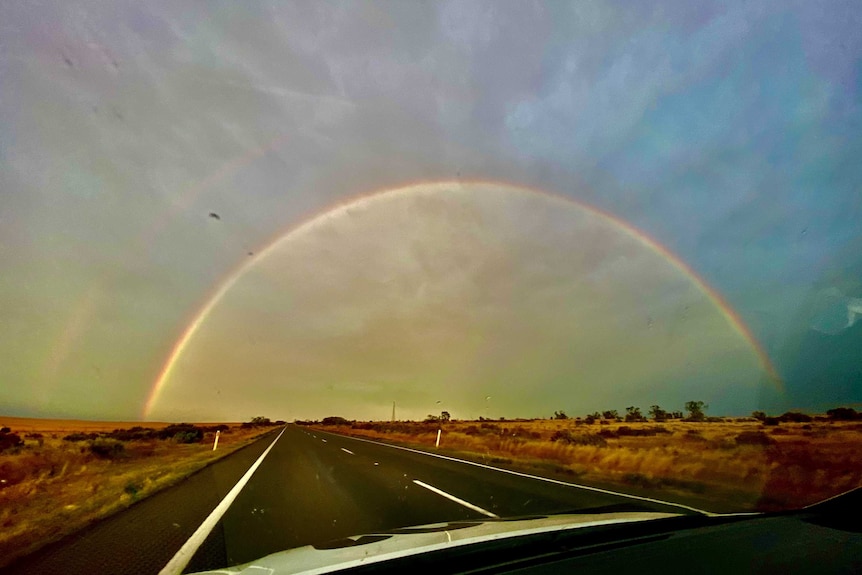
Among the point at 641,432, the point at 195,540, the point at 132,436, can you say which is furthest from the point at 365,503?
the point at 132,436

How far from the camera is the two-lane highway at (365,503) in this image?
6.24m

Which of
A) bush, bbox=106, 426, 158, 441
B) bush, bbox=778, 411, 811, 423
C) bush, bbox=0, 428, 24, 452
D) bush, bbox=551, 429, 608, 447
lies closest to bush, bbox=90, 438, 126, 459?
bush, bbox=0, 428, 24, 452

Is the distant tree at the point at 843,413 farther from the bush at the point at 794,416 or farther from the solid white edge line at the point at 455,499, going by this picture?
the solid white edge line at the point at 455,499

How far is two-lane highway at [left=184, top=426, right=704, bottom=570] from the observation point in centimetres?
624

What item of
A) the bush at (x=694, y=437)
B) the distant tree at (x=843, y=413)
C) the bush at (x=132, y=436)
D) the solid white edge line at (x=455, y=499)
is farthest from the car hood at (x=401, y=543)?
the distant tree at (x=843, y=413)

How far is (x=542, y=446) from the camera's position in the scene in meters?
24.8

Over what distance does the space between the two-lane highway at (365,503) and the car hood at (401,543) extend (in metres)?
1.90

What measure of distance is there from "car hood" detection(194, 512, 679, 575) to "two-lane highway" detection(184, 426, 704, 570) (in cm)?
190

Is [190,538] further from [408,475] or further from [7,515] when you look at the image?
[408,475]

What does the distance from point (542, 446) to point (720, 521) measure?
69.1ft

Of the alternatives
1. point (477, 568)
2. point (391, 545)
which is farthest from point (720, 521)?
point (391, 545)

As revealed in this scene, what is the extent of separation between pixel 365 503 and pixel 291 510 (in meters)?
1.26

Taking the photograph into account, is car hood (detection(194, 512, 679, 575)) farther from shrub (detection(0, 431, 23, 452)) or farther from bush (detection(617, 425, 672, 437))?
bush (detection(617, 425, 672, 437))

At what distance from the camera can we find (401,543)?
364 cm
